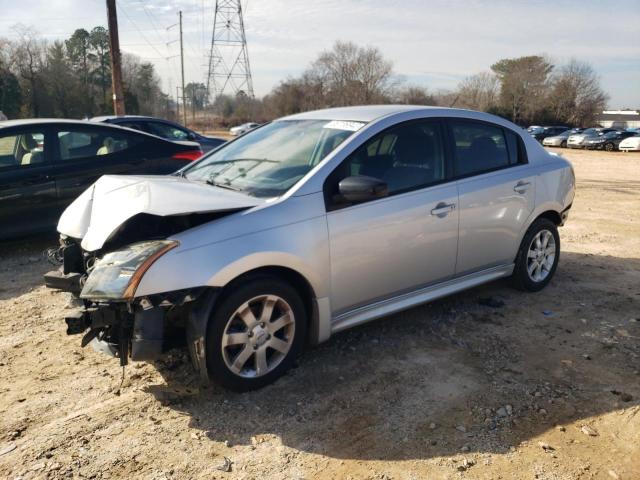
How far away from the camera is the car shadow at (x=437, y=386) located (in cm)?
298

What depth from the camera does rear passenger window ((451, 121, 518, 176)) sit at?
442 centimetres

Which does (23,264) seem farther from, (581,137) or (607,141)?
(581,137)

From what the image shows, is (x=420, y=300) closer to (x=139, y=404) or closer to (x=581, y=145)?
(x=139, y=404)

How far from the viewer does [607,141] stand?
117ft

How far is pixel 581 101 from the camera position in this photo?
6525 cm

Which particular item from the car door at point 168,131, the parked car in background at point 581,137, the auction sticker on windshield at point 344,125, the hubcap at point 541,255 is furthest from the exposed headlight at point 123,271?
the parked car in background at point 581,137

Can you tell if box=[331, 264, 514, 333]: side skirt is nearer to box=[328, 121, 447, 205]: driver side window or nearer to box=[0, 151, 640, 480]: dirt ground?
box=[0, 151, 640, 480]: dirt ground

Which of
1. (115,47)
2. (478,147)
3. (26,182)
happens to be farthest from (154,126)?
(478,147)

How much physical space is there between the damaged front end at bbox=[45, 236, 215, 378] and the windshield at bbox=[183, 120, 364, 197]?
890 millimetres

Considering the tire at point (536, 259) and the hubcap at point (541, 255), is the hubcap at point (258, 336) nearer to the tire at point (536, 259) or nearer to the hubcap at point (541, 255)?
the tire at point (536, 259)

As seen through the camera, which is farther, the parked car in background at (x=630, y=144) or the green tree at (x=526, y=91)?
the green tree at (x=526, y=91)

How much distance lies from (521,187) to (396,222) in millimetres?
1640

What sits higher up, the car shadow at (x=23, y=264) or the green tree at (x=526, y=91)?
the green tree at (x=526, y=91)

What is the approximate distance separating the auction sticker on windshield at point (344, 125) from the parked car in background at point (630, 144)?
3554cm
